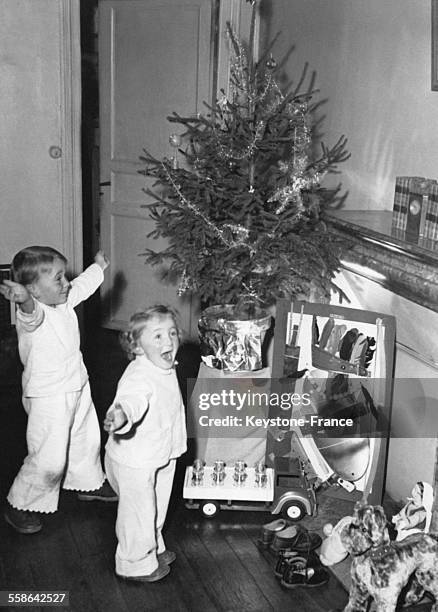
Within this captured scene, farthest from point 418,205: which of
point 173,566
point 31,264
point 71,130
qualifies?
point 71,130

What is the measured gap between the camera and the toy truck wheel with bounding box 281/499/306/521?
3043 millimetres

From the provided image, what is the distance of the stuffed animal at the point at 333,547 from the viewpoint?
2643 millimetres

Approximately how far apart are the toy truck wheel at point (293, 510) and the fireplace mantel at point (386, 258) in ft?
3.13

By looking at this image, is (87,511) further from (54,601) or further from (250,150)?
(250,150)

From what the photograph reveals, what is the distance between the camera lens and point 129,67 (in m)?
4.87

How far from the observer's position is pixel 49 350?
291 cm

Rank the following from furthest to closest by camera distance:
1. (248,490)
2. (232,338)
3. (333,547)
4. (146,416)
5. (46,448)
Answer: (232,338) < (248,490) < (46,448) < (333,547) < (146,416)

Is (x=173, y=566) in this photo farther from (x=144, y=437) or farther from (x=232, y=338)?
(x=232, y=338)

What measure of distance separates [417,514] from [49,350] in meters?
1.52

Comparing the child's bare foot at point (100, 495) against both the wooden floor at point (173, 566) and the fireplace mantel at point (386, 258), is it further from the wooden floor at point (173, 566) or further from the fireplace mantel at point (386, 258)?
the fireplace mantel at point (386, 258)

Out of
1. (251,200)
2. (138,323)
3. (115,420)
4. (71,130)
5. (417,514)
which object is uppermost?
(71,130)

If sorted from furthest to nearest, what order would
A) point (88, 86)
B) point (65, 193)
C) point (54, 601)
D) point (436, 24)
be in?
point (88, 86) → point (65, 193) → point (436, 24) → point (54, 601)

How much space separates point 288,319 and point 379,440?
633mm

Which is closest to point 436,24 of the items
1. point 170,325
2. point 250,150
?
point 250,150
